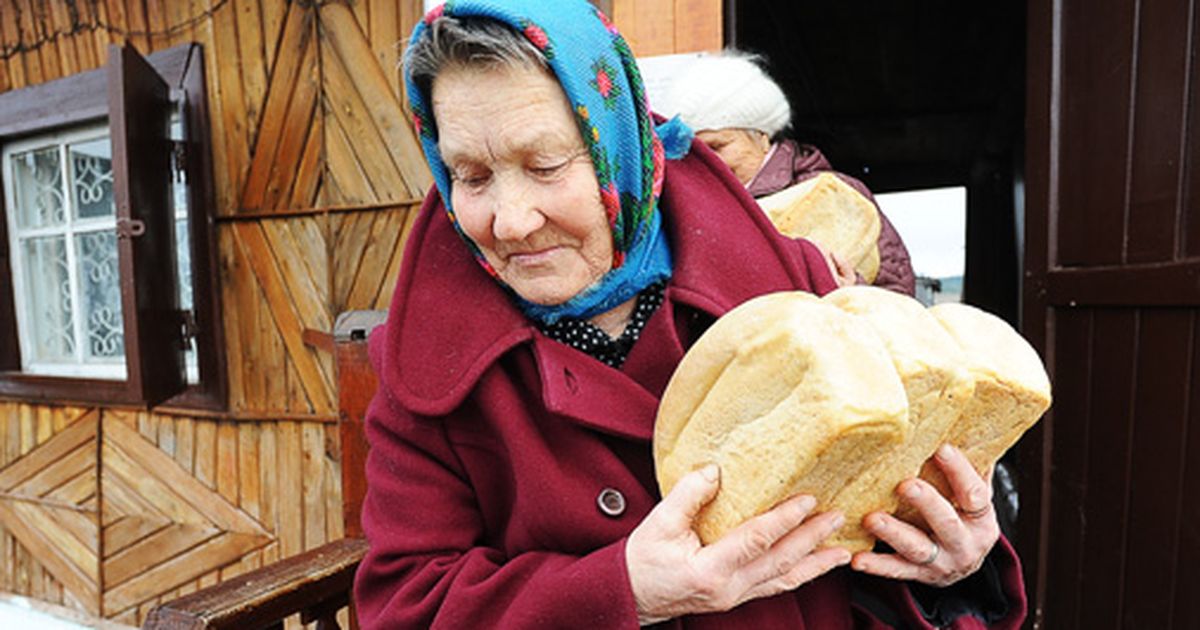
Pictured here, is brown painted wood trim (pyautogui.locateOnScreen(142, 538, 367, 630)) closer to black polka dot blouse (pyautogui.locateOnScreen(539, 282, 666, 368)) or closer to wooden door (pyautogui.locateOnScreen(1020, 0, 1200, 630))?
black polka dot blouse (pyautogui.locateOnScreen(539, 282, 666, 368))

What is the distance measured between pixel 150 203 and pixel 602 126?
111 inches

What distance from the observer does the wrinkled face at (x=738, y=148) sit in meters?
1.82

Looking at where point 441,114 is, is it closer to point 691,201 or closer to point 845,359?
point 691,201

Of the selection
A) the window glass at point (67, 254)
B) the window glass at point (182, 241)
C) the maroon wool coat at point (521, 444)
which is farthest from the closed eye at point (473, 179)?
the window glass at point (67, 254)

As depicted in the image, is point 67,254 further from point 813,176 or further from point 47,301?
point 813,176

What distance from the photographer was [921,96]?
6.08 m

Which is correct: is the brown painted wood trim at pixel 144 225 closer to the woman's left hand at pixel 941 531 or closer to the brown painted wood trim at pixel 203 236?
the brown painted wood trim at pixel 203 236

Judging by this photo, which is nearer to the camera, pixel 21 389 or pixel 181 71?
pixel 181 71

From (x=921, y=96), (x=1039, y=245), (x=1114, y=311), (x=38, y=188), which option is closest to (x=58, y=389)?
(x=38, y=188)

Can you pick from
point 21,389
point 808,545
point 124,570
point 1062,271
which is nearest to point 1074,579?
point 1062,271

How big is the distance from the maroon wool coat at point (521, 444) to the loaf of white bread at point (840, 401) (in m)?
0.10

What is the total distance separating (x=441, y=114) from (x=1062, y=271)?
1.80 metres

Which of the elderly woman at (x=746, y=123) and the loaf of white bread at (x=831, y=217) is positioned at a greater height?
the elderly woman at (x=746, y=123)

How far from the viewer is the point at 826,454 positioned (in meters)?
0.67
